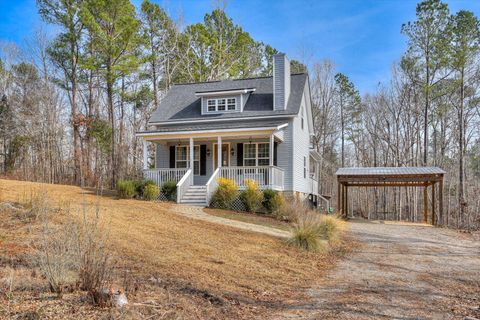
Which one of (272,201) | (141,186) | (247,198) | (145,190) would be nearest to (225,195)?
(247,198)

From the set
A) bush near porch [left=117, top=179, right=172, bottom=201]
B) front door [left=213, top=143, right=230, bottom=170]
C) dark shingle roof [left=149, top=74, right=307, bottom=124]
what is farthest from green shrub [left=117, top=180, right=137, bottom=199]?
dark shingle roof [left=149, top=74, right=307, bottom=124]

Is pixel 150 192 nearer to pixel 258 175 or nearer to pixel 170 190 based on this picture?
pixel 170 190

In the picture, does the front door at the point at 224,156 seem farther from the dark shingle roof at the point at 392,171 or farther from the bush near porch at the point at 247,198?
the dark shingle roof at the point at 392,171

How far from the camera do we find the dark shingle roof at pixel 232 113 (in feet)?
66.0

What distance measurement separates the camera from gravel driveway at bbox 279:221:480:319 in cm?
502

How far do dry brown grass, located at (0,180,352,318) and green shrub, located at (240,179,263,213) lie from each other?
5175 millimetres

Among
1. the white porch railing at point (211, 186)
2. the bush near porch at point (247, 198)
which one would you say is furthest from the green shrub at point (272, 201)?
the white porch railing at point (211, 186)

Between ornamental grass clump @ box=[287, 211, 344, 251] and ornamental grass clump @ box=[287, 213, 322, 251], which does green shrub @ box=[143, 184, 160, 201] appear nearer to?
ornamental grass clump @ box=[287, 211, 344, 251]

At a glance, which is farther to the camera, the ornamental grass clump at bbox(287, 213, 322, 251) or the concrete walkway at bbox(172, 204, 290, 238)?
the concrete walkway at bbox(172, 204, 290, 238)

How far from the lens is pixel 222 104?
21.0 metres

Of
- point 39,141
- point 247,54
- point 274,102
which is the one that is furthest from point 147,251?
point 247,54

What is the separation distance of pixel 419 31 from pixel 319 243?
21941 millimetres

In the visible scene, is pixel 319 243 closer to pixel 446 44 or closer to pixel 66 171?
pixel 446 44

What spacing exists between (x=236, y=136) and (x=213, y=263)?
38.6 ft
